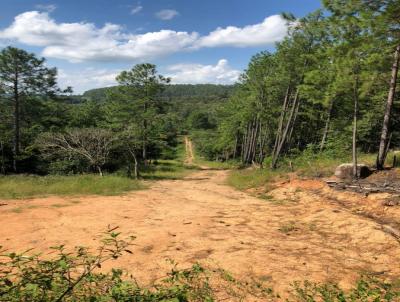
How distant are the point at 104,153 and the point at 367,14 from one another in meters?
18.6

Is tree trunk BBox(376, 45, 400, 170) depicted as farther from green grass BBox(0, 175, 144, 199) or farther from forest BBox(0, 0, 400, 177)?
green grass BBox(0, 175, 144, 199)

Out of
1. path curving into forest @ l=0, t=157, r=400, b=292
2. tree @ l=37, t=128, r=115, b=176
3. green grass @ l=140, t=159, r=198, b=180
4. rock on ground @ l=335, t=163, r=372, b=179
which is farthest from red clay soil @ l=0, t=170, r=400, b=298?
green grass @ l=140, t=159, r=198, b=180

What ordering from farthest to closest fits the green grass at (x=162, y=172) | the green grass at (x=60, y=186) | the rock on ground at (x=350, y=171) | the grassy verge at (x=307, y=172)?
1. the green grass at (x=162, y=172)
2. the grassy verge at (x=307, y=172)
3. the green grass at (x=60, y=186)
4. the rock on ground at (x=350, y=171)

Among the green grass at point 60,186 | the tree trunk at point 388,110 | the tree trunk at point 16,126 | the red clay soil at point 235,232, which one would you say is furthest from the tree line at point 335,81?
the tree trunk at point 16,126

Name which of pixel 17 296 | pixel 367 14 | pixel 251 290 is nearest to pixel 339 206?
pixel 367 14

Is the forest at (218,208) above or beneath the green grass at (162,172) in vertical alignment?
above

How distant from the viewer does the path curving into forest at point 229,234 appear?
22.8ft

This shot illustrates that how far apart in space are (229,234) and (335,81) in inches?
393

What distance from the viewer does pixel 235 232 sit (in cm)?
966

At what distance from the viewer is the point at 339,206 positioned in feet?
40.9

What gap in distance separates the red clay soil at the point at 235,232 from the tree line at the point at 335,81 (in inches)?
199

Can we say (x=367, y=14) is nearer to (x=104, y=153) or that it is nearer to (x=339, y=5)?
(x=339, y=5)

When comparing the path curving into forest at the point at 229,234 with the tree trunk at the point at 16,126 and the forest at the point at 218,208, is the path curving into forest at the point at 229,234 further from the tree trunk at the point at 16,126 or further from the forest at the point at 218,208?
the tree trunk at the point at 16,126

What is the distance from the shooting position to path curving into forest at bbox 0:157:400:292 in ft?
22.8
